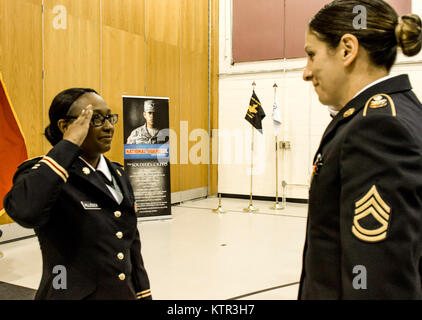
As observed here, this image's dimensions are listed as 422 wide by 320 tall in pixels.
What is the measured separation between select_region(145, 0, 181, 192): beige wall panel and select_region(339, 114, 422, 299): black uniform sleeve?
21.4 feet

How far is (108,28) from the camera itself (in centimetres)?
623

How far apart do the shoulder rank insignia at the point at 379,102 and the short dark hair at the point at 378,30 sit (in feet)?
0.38

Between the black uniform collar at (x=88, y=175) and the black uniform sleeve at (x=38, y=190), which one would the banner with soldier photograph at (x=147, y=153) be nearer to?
the black uniform collar at (x=88, y=175)

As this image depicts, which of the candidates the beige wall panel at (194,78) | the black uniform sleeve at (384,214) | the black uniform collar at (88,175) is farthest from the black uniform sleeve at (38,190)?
the beige wall panel at (194,78)

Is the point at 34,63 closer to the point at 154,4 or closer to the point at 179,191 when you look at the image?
the point at 154,4

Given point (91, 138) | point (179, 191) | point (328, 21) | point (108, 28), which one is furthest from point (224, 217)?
point (328, 21)

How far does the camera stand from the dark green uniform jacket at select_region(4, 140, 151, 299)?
1.27m

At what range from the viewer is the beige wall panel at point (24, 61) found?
4.75 metres

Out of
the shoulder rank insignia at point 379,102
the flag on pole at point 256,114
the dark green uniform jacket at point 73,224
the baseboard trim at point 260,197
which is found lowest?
the baseboard trim at point 260,197

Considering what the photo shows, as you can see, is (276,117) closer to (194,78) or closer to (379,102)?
(194,78)

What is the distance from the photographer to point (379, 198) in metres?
0.81

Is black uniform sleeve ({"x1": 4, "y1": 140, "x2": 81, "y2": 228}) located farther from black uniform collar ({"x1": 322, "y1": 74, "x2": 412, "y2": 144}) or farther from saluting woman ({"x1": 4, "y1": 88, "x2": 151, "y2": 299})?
black uniform collar ({"x1": 322, "y1": 74, "x2": 412, "y2": 144})

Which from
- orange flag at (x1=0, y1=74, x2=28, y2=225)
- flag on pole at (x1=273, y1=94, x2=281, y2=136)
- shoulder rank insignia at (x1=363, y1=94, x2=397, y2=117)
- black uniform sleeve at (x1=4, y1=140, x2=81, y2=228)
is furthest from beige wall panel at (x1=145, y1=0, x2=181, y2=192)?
shoulder rank insignia at (x1=363, y1=94, x2=397, y2=117)

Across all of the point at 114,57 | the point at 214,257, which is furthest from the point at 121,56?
the point at 214,257
